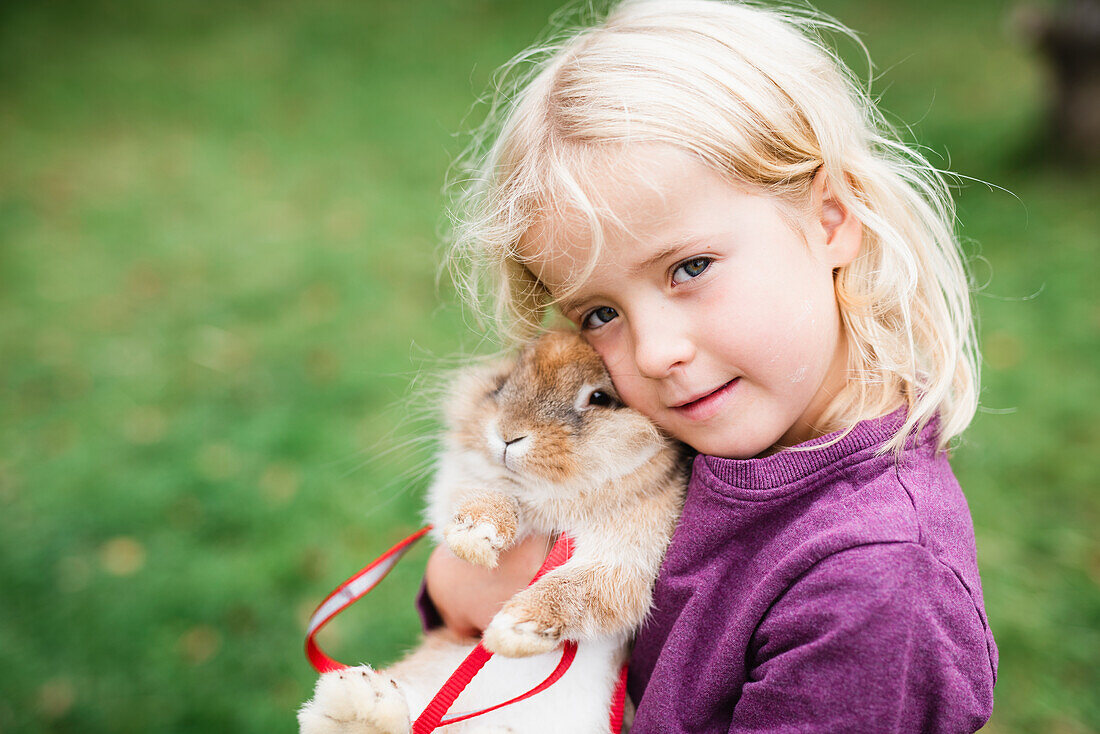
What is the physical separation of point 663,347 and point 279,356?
11.7 feet

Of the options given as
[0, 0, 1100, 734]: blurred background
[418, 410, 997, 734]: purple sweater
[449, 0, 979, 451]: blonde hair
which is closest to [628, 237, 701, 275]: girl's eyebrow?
[449, 0, 979, 451]: blonde hair

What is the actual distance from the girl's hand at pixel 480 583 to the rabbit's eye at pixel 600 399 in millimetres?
309

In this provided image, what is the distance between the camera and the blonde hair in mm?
1473

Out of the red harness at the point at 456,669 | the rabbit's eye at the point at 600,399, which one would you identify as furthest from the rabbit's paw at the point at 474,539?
the rabbit's eye at the point at 600,399

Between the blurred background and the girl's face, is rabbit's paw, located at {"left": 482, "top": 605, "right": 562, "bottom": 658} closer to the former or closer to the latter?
the girl's face

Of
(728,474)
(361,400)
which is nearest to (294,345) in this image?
(361,400)

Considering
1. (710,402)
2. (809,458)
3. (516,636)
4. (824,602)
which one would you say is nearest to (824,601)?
(824,602)

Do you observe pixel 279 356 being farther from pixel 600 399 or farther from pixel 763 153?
pixel 763 153

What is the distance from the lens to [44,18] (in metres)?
10.1

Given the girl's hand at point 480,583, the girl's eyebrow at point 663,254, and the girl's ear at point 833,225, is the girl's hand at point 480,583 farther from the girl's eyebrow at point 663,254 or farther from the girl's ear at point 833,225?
the girl's ear at point 833,225

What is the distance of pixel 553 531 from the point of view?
1.71 metres

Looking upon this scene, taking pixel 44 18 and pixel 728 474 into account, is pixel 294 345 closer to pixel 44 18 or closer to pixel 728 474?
pixel 728 474

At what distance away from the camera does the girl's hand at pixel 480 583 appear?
5.72ft

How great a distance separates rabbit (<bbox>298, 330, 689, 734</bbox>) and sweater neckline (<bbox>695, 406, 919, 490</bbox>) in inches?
8.8
